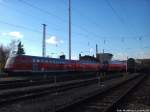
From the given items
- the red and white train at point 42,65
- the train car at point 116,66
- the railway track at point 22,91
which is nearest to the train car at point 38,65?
the red and white train at point 42,65

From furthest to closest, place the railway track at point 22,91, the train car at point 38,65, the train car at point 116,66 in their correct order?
the train car at point 116,66
the train car at point 38,65
the railway track at point 22,91

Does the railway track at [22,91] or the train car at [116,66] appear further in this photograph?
the train car at [116,66]

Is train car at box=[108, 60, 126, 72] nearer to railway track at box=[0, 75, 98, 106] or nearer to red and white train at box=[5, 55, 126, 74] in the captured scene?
→ red and white train at box=[5, 55, 126, 74]

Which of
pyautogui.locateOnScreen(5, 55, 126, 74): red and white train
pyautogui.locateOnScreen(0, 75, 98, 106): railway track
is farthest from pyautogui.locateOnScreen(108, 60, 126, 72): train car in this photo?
pyautogui.locateOnScreen(0, 75, 98, 106): railway track

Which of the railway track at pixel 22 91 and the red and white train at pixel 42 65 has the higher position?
the red and white train at pixel 42 65

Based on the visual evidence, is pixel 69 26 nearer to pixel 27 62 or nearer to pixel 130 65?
pixel 27 62

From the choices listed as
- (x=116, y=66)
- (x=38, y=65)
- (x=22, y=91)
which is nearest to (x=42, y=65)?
(x=38, y=65)

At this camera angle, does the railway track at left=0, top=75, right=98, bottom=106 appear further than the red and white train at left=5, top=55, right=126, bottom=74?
No

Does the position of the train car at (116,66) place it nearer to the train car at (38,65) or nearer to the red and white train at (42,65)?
the red and white train at (42,65)

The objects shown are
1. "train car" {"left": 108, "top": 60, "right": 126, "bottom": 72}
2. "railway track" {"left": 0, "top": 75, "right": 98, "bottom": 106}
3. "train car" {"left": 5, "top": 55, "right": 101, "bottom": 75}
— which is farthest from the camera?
"train car" {"left": 108, "top": 60, "right": 126, "bottom": 72}

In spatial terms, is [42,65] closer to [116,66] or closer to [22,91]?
[22,91]

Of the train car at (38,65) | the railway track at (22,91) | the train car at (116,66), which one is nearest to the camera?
the railway track at (22,91)

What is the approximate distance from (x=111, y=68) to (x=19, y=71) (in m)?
41.7

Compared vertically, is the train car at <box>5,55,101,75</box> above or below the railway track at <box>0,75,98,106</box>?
above
